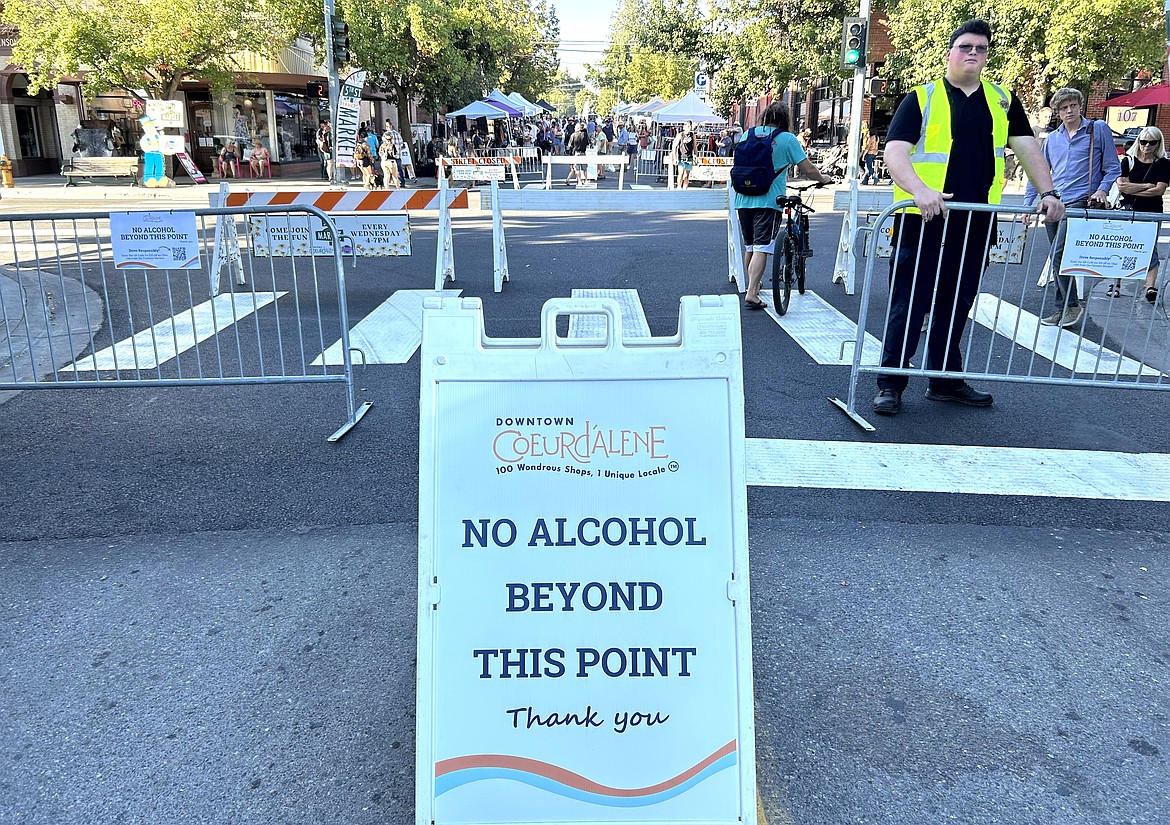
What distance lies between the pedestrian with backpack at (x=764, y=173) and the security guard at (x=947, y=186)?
2.54 metres

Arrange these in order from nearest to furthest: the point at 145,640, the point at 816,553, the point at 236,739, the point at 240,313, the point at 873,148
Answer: the point at 236,739 → the point at 145,640 → the point at 816,553 → the point at 240,313 → the point at 873,148

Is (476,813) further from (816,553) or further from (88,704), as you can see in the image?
(816,553)

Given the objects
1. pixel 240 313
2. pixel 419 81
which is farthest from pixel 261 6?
pixel 240 313

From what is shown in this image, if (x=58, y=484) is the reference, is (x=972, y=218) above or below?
above

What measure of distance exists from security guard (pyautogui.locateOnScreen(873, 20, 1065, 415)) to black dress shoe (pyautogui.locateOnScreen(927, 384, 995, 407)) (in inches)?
10.3

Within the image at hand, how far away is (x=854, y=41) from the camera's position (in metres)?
19.8

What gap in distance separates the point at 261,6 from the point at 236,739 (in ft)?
93.8

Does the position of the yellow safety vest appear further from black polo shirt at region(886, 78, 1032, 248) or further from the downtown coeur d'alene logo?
the downtown coeur d'alene logo

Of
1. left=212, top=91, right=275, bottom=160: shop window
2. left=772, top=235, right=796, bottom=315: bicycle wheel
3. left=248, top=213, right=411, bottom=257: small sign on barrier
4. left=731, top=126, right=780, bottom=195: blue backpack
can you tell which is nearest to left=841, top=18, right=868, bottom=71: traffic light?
left=772, top=235, right=796, bottom=315: bicycle wheel

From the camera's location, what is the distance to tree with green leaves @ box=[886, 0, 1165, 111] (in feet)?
76.5

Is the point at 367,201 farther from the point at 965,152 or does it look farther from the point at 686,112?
the point at 686,112

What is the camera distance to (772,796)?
2.53m

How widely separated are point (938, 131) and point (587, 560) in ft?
13.2

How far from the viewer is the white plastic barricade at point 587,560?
2.24m
